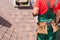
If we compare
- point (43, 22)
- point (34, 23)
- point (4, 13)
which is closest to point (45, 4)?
point (43, 22)

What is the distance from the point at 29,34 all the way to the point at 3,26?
95cm

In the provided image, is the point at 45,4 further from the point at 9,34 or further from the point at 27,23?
the point at 27,23

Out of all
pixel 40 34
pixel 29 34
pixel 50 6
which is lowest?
pixel 29 34

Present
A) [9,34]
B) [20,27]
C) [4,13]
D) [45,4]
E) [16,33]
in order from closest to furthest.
Result: 1. [45,4]
2. [9,34]
3. [16,33]
4. [20,27]
5. [4,13]

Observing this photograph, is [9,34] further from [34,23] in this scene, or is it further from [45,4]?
[45,4]

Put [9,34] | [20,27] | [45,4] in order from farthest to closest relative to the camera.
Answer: [20,27] < [9,34] < [45,4]

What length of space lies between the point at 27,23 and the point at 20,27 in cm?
32

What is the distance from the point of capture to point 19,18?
28.8 ft

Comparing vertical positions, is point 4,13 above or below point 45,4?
below

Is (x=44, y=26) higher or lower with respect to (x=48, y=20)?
lower

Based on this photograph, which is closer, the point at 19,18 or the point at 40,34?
the point at 40,34

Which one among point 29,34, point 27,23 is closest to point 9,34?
point 29,34

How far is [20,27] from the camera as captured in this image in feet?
27.4

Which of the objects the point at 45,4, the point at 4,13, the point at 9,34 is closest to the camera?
the point at 45,4
